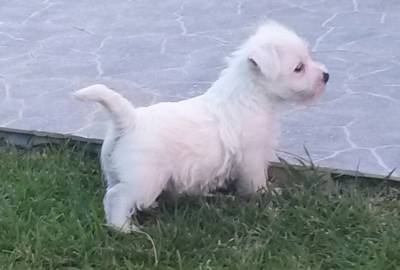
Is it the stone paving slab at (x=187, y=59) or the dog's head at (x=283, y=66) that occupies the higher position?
the dog's head at (x=283, y=66)

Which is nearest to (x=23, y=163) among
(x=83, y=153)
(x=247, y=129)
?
(x=83, y=153)

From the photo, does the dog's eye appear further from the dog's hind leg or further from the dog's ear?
the dog's hind leg

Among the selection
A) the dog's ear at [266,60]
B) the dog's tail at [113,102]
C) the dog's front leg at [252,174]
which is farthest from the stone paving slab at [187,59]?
the dog's tail at [113,102]

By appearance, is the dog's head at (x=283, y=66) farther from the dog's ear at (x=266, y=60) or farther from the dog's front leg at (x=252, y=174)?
the dog's front leg at (x=252, y=174)

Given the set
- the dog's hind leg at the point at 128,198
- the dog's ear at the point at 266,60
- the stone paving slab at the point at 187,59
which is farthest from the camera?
the stone paving slab at the point at 187,59

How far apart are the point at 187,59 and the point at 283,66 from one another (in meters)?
1.72

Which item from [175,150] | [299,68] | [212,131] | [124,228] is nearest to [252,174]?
[212,131]

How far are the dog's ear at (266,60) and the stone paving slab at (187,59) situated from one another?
582 millimetres

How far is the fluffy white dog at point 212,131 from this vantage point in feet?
12.5

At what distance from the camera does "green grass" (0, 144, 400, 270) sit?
3631 millimetres

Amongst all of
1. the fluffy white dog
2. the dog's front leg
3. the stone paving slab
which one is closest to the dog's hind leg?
the fluffy white dog

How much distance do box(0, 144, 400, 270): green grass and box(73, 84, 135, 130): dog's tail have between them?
0.37 metres

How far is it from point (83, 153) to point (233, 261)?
114 centimetres

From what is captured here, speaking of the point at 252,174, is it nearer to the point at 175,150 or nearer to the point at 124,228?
the point at 175,150
